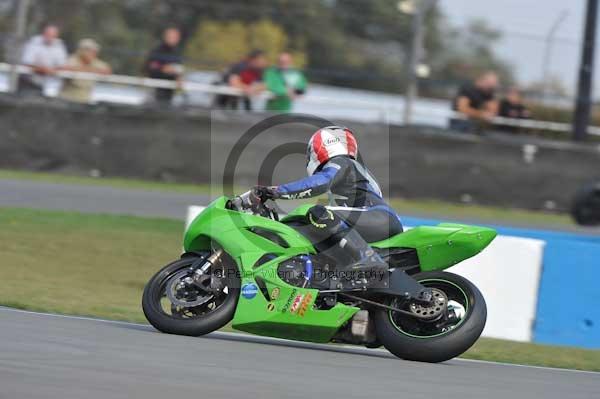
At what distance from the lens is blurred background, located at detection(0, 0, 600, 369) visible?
16.7 m

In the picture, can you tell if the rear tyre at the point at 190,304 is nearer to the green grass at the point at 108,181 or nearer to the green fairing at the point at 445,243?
the green fairing at the point at 445,243

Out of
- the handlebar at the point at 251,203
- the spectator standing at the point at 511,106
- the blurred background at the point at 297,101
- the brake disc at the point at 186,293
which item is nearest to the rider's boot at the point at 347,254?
the handlebar at the point at 251,203

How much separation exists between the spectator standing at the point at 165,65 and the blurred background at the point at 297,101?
0.02 m

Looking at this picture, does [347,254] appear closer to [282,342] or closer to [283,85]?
[282,342]

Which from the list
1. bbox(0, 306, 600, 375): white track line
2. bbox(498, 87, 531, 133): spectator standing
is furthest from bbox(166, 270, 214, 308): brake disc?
bbox(498, 87, 531, 133): spectator standing

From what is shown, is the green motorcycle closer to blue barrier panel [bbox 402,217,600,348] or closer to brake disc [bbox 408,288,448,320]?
brake disc [bbox 408,288,448,320]

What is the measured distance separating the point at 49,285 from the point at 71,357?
14.2ft

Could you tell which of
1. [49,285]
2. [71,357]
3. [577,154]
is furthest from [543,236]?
[577,154]

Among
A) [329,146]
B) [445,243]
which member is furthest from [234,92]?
[445,243]

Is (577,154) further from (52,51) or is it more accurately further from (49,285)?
(49,285)

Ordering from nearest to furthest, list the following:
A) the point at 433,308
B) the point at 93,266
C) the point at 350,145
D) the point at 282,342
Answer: the point at 433,308 → the point at 350,145 → the point at 282,342 → the point at 93,266

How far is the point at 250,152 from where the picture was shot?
56.1 feet

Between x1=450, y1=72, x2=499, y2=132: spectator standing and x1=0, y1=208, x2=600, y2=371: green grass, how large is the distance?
5591 mm

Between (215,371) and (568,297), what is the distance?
4429mm
